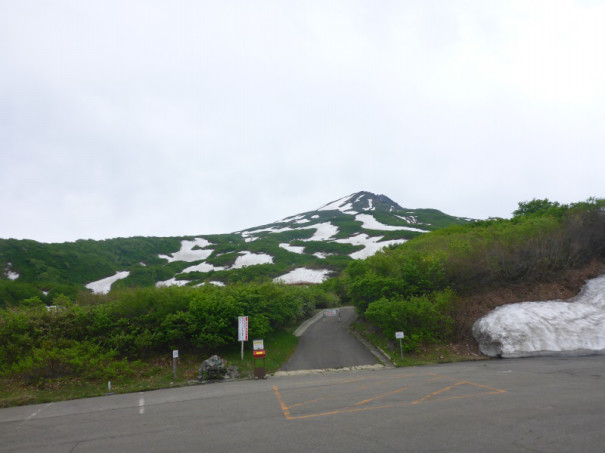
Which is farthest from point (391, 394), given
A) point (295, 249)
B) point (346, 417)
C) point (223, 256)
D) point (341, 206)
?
point (341, 206)

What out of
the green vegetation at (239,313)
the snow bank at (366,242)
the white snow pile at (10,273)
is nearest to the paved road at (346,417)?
the green vegetation at (239,313)

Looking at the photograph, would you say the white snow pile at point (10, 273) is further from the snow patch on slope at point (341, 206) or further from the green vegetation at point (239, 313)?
the snow patch on slope at point (341, 206)

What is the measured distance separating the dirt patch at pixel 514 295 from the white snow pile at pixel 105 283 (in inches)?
1977

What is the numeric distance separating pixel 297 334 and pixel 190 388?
1094cm

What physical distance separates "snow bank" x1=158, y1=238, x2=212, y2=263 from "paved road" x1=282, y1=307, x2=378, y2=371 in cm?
5920

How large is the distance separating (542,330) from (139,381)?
19.1 metres

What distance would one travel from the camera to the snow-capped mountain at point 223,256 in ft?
175

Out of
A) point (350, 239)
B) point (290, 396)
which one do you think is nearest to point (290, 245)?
point (350, 239)

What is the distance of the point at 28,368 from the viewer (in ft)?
42.3

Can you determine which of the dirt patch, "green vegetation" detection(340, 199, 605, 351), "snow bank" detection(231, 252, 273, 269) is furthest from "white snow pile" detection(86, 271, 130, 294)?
the dirt patch

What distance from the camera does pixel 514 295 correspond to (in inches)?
816

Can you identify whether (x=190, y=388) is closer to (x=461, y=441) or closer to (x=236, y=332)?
(x=236, y=332)

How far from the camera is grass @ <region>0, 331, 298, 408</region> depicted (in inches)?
461

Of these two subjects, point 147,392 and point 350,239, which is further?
point 350,239
